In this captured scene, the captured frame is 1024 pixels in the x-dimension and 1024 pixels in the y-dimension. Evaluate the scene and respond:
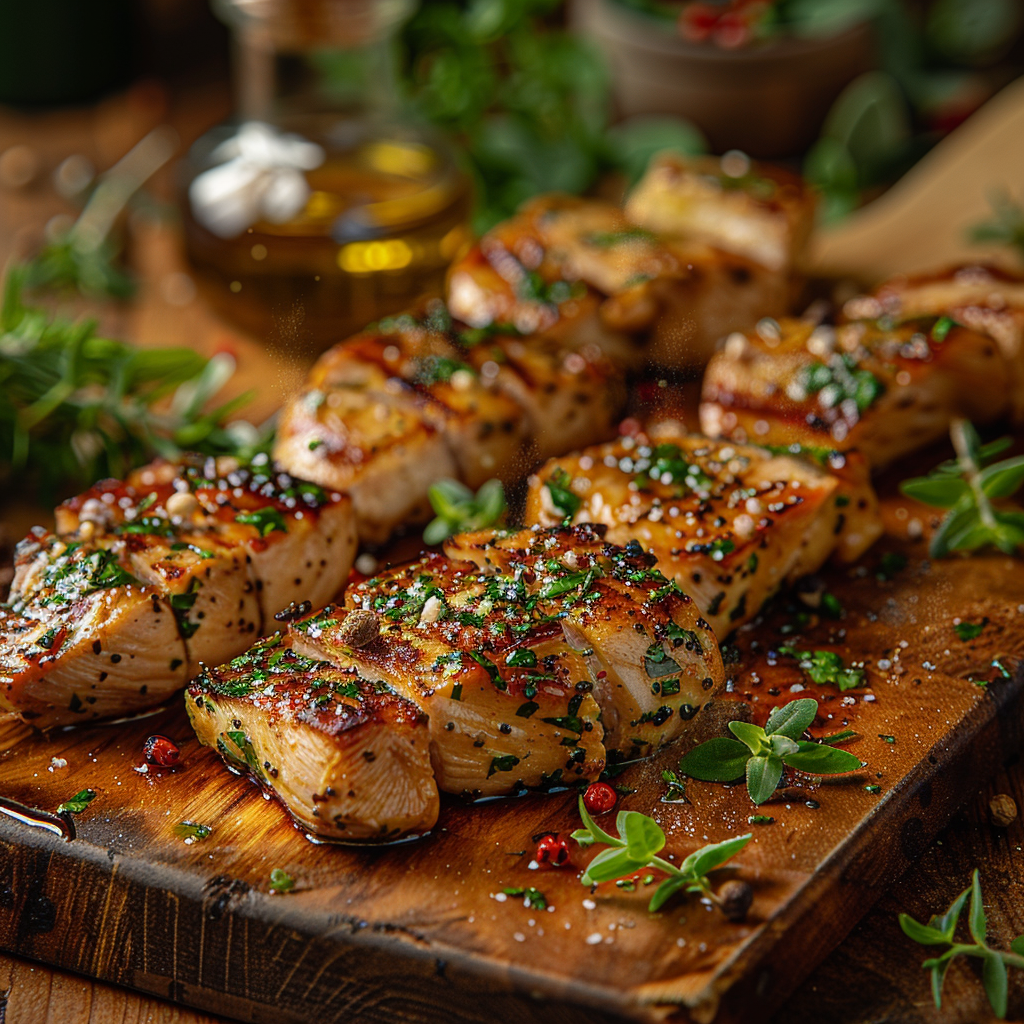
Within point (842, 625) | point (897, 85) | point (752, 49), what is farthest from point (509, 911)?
point (897, 85)

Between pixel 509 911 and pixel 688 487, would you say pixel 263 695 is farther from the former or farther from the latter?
pixel 688 487

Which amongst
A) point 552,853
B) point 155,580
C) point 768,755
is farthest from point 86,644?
point 768,755

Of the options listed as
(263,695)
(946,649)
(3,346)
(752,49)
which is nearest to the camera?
(263,695)

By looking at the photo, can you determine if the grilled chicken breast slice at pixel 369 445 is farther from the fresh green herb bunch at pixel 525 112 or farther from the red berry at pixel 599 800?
the fresh green herb bunch at pixel 525 112

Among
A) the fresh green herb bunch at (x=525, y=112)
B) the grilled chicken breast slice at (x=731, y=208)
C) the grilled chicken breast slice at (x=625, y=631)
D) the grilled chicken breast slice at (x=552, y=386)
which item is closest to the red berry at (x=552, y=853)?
the grilled chicken breast slice at (x=625, y=631)

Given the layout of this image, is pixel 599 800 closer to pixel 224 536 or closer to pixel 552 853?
pixel 552 853

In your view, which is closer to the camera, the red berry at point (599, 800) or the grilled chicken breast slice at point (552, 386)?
the red berry at point (599, 800)

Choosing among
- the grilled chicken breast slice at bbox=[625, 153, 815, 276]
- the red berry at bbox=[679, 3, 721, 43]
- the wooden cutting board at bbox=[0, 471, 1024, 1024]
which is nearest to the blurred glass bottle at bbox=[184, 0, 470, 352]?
the grilled chicken breast slice at bbox=[625, 153, 815, 276]
